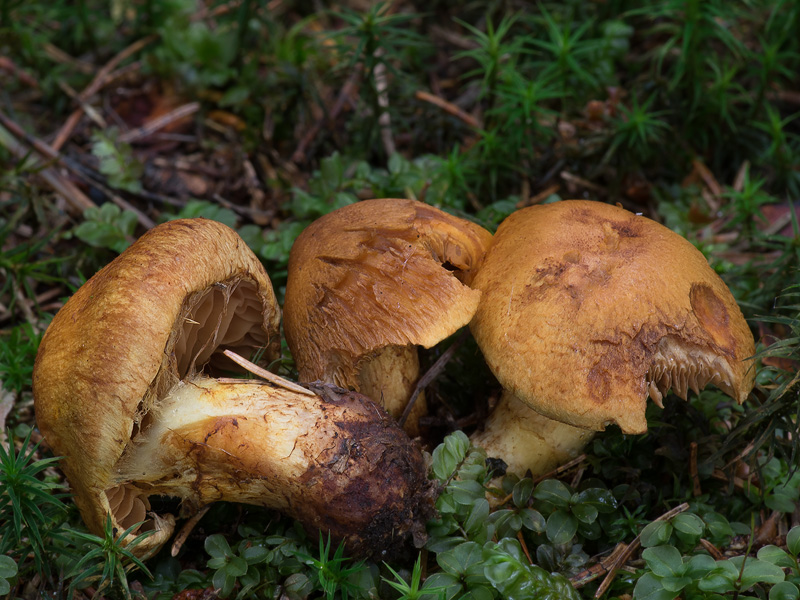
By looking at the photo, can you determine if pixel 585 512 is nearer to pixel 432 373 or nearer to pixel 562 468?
pixel 562 468

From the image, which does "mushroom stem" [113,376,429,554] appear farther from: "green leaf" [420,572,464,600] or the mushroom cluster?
"green leaf" [420,572,464,600]

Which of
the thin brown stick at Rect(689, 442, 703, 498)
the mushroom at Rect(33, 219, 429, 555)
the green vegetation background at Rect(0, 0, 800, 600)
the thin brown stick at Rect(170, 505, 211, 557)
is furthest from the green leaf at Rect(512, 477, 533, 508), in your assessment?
the thin brown stick at Rect(170, 505, 211, 557)

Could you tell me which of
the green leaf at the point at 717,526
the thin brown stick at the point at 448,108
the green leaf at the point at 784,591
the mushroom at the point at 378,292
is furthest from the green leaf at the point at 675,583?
the thin brown stick at the point at 448,108

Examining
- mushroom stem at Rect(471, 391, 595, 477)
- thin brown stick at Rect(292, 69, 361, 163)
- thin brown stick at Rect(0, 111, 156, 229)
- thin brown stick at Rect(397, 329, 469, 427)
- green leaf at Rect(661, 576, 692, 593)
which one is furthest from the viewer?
thin brown stick at Rect(292, 69, 361, 163)

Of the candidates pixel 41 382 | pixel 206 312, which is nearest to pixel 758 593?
pixel 206 312

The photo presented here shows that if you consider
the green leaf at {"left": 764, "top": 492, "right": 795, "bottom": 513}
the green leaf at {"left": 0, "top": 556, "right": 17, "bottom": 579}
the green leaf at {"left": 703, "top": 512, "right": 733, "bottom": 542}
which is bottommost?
the green leaf at {"left": 764, "top": 492, "right": 795, "bottom": 513}
